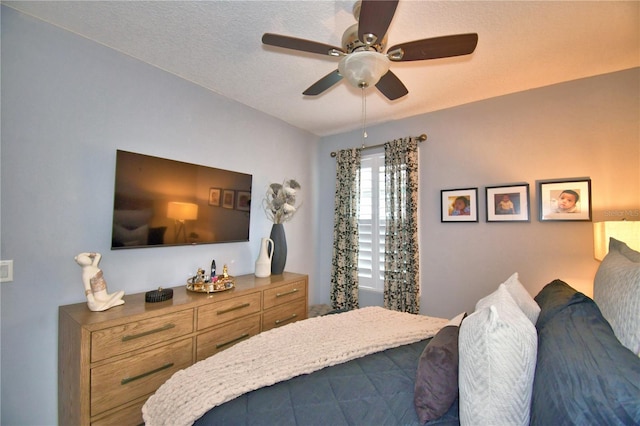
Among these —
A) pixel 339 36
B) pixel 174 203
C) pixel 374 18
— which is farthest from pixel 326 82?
pixel 174 203

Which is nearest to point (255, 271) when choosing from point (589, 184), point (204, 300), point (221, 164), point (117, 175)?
point (204, 300)

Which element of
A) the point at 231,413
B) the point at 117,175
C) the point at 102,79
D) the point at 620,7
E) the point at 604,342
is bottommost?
the point at 231,413

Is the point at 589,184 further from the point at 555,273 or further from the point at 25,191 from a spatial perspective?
the point at 25,191

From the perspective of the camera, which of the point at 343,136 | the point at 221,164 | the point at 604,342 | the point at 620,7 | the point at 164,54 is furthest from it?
the point at 343,136

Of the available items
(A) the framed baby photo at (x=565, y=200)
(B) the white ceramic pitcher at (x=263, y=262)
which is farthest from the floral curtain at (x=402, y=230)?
(B) the white ceramic pitcher at (x=263, y=262)

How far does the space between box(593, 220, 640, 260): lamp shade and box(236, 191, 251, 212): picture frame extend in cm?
305

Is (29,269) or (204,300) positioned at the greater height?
(29,269)

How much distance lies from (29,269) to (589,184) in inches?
169

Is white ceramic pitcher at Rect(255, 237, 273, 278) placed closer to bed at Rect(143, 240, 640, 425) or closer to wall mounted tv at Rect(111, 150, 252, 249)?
wall mounted tv at Rect(111, 150, 252, 249)

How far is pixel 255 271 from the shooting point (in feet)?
9.21

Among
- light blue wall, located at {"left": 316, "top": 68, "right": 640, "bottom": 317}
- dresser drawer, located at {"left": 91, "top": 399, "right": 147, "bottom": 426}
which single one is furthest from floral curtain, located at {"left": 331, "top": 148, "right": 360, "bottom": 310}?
dresser drawer, located at {"left": 91, "top": 399, "right": 147, "bottom": 426}

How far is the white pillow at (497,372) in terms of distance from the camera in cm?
79

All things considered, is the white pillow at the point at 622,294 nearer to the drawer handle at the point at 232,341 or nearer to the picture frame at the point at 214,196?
the drawer handle at the point at 232,341

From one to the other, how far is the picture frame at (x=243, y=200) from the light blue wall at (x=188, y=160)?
19 centimetres
